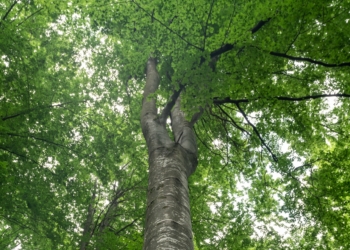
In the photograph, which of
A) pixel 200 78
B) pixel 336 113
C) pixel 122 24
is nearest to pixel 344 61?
pixel 200 78

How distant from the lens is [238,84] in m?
3.76

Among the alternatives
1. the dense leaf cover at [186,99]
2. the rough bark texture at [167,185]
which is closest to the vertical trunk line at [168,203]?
the rough bark texture at [167,185]

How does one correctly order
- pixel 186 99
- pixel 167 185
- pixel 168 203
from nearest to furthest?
pixel 168 203 → pixel 167 185 → pixel 186 99

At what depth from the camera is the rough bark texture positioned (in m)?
2.16

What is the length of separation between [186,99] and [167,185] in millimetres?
1344

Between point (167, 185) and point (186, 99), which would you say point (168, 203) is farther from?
point (186, 99)

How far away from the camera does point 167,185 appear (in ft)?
8.93

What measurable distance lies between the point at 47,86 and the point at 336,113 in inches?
262

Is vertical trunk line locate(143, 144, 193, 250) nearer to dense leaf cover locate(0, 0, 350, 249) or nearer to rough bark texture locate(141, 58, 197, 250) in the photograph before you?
rough bark texture locate(141, 58, 197, 250)

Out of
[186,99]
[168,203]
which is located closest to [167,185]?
[168,203]

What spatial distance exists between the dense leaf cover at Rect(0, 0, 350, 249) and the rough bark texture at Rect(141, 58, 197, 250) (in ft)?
1.56

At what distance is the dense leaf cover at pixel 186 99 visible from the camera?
3537mm

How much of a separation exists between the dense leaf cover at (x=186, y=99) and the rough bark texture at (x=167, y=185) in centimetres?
48

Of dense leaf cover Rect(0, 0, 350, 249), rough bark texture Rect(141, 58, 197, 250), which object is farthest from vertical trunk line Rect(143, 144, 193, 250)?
Answer: dense leaf cover Rect(0, 0, 350, 249)
